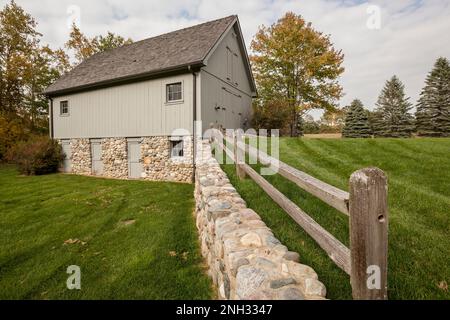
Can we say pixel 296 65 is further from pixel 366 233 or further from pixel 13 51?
pixel 13 51

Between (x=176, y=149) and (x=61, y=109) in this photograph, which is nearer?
(x=176, y=149)

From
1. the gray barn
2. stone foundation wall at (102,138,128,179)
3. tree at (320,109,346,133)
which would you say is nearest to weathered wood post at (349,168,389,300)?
the gray barn

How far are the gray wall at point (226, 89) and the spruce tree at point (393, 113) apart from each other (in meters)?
26.1

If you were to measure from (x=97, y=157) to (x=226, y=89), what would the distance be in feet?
27.3

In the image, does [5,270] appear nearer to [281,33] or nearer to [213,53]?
[213,53]

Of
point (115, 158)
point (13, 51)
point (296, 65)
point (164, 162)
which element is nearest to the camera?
point (164, 162)

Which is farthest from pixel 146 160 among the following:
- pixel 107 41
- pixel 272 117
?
pixel 107 41

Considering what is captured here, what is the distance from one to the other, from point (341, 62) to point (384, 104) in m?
→ 23.1

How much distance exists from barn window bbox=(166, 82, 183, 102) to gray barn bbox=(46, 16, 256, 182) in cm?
5

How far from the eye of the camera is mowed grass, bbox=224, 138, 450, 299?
7.25 ft

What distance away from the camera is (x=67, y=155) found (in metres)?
14.9

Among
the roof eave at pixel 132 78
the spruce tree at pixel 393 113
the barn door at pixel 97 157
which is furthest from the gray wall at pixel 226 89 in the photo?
the spruce tree at pixel 393 113

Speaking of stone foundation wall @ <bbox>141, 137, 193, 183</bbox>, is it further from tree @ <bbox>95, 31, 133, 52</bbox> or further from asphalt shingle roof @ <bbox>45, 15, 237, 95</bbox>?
tree @ <bbox>95, 31, 133, 52</bbox>
